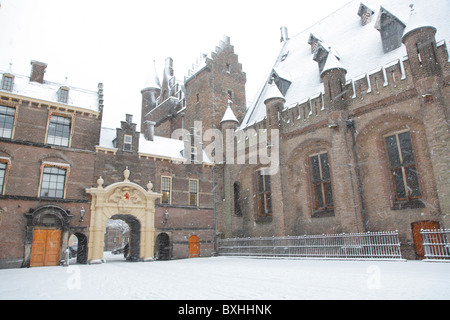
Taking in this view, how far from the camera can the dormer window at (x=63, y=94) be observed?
774 inches

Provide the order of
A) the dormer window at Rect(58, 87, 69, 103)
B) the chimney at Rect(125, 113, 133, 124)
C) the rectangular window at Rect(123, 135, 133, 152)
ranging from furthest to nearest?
1. the chimney at Rect(125, 113, 133, 124)
2. the rectangular window at Rect(123, 135, 133, 152)
3. the dormer window at Rect(58, 87, 69, 103)

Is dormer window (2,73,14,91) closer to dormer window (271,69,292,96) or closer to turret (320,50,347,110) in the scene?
dormer window (271,69,292,96)

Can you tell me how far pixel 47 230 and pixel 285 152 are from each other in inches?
620


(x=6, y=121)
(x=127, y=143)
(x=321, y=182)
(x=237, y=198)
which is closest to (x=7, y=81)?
(x=6, y=121)

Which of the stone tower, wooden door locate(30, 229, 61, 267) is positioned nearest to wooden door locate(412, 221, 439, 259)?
the stone tower

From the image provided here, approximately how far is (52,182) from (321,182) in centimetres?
1669

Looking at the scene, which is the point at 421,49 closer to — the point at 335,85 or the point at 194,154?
the point at 335,85

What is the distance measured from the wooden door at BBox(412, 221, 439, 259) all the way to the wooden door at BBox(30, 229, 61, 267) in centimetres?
1915

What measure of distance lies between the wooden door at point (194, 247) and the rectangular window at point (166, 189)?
3.48 m

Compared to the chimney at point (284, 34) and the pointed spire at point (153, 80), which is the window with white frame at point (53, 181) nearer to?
the pointed spire at point (153, 80)

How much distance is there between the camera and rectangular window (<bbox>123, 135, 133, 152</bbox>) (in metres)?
21.4

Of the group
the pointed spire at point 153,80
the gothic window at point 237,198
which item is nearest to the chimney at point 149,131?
the gothic window at point 237,198
